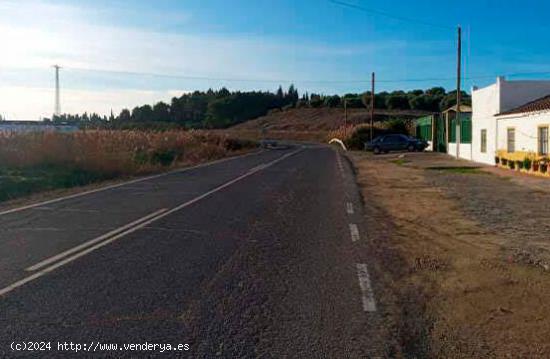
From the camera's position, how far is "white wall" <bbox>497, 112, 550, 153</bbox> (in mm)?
25342

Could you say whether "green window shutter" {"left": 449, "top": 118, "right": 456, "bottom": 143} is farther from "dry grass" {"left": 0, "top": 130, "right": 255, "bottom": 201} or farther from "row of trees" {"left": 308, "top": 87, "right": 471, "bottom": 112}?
"row of trees" {"left": 308, "top": 87, "right": 471, "bottom": 112}

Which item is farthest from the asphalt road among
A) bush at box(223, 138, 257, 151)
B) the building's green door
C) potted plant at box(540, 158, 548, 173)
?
bush at box(223, 138, 257, 151)

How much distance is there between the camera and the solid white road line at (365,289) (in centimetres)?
619

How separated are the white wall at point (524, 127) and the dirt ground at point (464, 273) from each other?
1010cm

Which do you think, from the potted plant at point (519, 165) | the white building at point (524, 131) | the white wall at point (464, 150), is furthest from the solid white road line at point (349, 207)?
the white wall at point (464, 150)

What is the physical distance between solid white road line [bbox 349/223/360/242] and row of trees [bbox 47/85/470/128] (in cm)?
11953

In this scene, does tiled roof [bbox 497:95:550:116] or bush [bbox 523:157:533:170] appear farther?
bush [bbox 523:157:533:170]

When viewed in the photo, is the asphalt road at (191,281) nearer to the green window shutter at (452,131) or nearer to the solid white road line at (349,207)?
the solid white road line at (349,207)

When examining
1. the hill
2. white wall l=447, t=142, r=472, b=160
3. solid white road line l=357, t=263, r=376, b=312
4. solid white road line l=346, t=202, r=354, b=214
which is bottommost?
solid white road line l=357, t=263, r=376, b=312

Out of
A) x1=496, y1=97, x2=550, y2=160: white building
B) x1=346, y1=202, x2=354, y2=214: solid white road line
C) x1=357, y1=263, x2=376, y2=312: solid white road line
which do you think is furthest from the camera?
x1=496, y1=97, x2=550, y2=160: white building

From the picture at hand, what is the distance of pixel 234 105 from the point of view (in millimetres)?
170500

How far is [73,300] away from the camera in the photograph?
20.7 feet

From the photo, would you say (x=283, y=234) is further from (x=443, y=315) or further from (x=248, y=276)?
(x=443, y=315)

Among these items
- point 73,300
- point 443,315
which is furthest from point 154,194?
point 443,315
